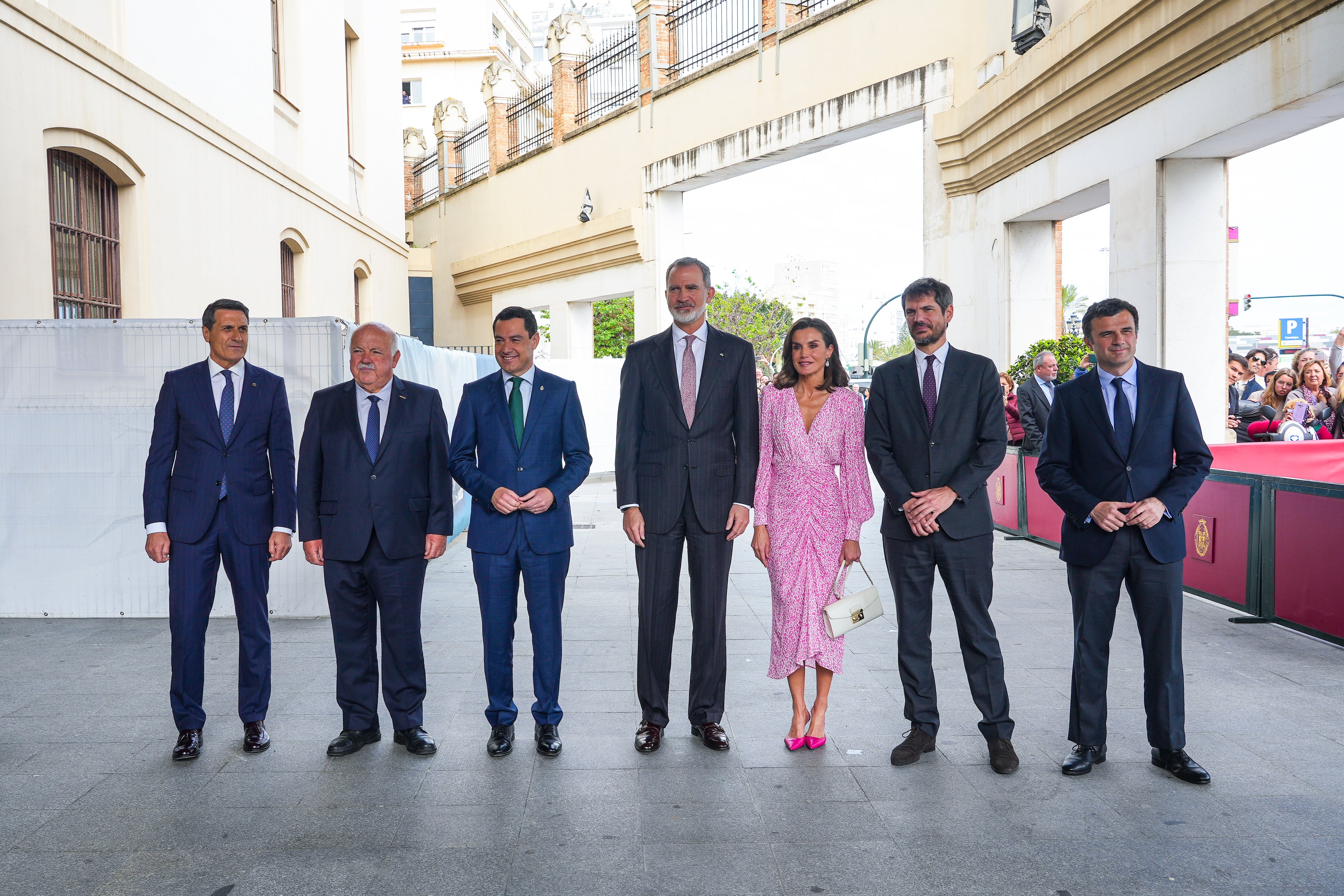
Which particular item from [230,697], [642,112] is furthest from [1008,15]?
[230,697]

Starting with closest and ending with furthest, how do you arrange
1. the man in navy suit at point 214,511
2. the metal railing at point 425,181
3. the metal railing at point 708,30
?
the man in navy suit at point 214,511
the metal railing at point 708,30
the metal railing at point 425,181

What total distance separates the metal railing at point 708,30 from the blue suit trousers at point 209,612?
14.5 m

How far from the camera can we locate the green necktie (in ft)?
15.8

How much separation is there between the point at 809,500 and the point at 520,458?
4.29ft

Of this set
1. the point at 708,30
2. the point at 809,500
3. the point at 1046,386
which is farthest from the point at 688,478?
the point at 708,30

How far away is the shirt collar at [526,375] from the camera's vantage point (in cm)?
486

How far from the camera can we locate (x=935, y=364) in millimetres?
4676

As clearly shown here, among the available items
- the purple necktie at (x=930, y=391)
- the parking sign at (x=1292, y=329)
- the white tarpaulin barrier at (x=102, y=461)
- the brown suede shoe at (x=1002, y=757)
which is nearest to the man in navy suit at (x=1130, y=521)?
the brown suede shoe at (x=1002, y=757)

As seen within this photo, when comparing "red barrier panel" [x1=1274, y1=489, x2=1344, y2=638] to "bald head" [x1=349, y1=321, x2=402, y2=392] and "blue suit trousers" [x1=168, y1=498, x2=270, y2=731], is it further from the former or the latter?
"blue suit trousers" [x1=168, y1=498, x2=270, y2=731]

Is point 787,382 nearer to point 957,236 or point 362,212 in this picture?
point 957,236

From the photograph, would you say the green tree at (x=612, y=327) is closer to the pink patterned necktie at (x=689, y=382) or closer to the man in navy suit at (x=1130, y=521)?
the pink patterned necktie at (x=689, y=382)

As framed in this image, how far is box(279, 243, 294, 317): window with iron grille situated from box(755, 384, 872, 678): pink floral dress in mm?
10643

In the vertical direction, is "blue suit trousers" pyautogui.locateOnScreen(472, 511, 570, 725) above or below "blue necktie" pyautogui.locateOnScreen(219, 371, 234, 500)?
below

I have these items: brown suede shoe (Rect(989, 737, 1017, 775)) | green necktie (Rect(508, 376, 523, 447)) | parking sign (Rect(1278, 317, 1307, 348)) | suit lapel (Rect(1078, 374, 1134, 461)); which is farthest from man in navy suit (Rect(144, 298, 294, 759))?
parking sign (Rect(1278, 317, 1307, 348))
